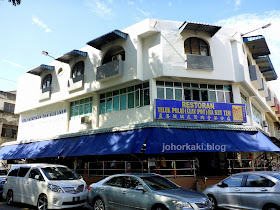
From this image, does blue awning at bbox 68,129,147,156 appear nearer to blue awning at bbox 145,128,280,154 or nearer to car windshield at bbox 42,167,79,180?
blue awning at bbox 145,128,280,154

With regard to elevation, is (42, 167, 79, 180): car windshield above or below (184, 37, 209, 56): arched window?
below

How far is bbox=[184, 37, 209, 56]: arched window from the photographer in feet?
52.3

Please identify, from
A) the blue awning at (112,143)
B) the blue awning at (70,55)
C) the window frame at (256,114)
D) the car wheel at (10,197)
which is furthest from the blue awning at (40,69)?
the window frame at (256,114)

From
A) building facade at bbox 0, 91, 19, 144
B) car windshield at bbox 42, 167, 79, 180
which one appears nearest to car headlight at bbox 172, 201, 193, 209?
car windshield at bbox 42, 167, 79, 180

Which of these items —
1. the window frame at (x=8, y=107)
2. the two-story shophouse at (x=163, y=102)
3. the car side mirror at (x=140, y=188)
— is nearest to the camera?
the car side mirror at (x=140, y=188)

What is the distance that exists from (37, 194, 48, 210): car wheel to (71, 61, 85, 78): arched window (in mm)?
12262

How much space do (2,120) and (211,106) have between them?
86.5ft

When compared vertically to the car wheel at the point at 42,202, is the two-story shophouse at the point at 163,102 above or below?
above

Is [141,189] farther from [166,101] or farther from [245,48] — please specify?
[245,48]

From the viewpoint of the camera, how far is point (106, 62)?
59.7 feet

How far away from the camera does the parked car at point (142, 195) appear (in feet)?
20.1

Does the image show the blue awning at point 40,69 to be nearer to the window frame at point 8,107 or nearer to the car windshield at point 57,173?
the window frame at point 8,107

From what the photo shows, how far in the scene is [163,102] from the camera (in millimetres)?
14359

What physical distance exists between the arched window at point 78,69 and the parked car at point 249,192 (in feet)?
46.9
